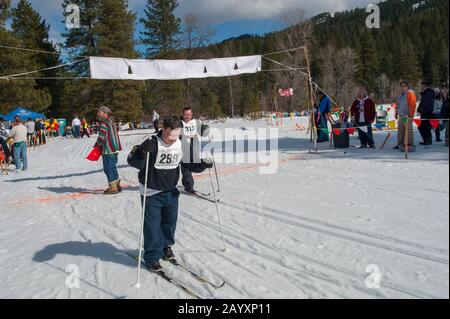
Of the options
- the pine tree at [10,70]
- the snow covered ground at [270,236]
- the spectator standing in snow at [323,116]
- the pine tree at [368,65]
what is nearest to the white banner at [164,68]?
the spectator standing in snow at [323,116]

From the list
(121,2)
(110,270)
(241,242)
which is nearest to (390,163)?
(241,242)

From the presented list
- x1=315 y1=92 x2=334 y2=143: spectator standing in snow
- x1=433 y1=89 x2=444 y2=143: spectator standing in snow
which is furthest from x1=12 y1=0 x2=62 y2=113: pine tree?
x1=433 y1=89 x2=444 y2=143: spectator standing in snow

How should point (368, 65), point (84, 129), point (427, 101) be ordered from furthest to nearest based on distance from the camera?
point (368, 65)
point (84, 129)
point (427, 101)

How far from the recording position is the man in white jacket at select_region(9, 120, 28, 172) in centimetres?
1339

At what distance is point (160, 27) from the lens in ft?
159

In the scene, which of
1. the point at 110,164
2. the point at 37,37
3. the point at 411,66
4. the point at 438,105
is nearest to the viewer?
the point at 110,164

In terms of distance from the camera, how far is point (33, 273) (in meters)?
4.69

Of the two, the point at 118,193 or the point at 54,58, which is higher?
the point at 54,58

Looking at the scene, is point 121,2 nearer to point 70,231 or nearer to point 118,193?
point 118,193

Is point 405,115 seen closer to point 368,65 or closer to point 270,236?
point 270,236

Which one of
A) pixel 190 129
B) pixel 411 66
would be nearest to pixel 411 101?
pixel 190 129

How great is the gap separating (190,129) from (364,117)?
22.4 ft
